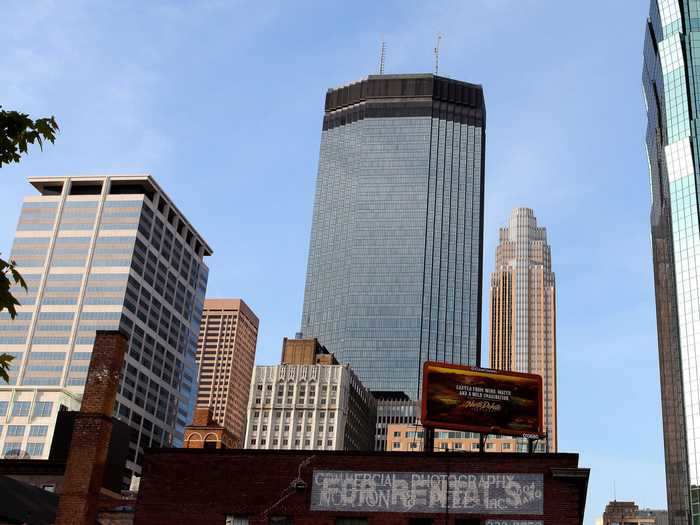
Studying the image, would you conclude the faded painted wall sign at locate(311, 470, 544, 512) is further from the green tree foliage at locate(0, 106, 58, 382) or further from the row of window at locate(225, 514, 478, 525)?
the green tree foliage at locate(0, 106, 58, 382)

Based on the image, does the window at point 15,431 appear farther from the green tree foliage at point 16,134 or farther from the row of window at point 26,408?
the green tree foliage at point 16,134

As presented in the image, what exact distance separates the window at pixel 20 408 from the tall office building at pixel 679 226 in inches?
4874

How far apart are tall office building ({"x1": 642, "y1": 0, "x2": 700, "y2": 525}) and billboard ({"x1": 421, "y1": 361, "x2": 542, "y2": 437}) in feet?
329

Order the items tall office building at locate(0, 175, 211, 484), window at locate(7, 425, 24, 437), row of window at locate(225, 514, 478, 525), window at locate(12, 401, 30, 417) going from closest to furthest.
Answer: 1. row of window at locate(225, 514, 478, 525)
2. window at locate(7, 425, 24, 437)
3. window at locate(12, 401, 30, 417)
4. tall office building at locate(0, 175, 211, 484)

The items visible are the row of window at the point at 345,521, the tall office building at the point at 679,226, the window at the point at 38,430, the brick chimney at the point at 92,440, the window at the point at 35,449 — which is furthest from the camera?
the window at the point at 38,430

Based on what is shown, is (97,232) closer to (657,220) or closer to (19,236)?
(19,236)

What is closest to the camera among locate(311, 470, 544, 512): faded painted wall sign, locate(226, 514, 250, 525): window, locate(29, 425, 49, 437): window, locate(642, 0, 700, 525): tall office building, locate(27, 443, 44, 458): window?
locate(311, 470, 544, 512): faded painted wall sign

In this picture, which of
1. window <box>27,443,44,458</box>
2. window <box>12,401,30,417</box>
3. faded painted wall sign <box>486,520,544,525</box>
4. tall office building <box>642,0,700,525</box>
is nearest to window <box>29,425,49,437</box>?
window <box>27,443,44,458</box>

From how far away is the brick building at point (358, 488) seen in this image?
4178 cm

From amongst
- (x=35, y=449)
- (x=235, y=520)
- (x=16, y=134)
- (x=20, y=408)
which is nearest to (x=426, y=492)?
(x=235, y=520)

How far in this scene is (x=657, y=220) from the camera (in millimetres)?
194875

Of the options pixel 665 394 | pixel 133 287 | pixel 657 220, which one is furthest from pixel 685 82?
pixel 133 287

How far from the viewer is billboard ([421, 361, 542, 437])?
47.5 meters

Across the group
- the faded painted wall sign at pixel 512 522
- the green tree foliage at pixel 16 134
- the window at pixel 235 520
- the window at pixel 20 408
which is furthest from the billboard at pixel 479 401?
the window at pixel 20 408
